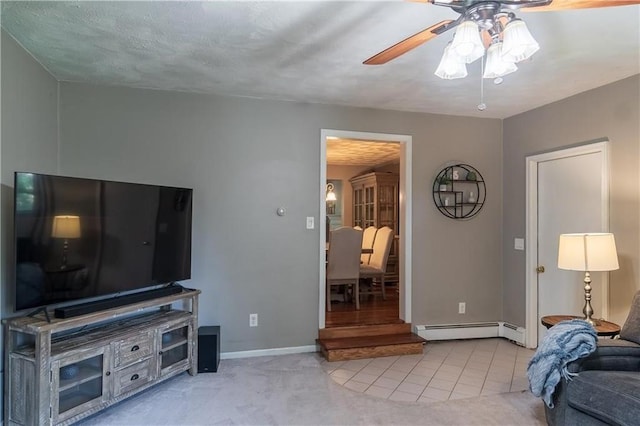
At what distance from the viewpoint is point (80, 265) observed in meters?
2.54

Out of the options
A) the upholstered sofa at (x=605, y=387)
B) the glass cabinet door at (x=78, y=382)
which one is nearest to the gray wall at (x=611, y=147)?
the upholstered sofa at (x=605, y=387)

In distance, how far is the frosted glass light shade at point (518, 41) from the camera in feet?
4.94

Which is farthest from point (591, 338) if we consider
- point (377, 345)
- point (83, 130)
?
point (83, 130)

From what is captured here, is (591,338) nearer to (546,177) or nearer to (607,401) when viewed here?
(607,401)

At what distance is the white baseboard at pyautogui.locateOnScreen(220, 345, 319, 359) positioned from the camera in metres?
3.59

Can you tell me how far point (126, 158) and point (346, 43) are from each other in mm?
2145

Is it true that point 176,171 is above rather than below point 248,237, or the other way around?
above

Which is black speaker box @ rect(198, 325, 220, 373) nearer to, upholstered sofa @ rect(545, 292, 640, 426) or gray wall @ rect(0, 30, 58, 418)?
gray wall @ rect(0, 30, 58, 418)

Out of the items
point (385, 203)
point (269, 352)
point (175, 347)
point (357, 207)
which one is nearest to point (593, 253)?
point (269, 352)

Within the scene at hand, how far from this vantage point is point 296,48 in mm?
2555

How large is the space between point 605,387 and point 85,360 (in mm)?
2982

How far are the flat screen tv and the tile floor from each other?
5.60ft

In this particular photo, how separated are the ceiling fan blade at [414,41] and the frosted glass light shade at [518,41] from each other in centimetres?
22

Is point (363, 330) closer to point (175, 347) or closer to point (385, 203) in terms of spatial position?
point (175, 347)
